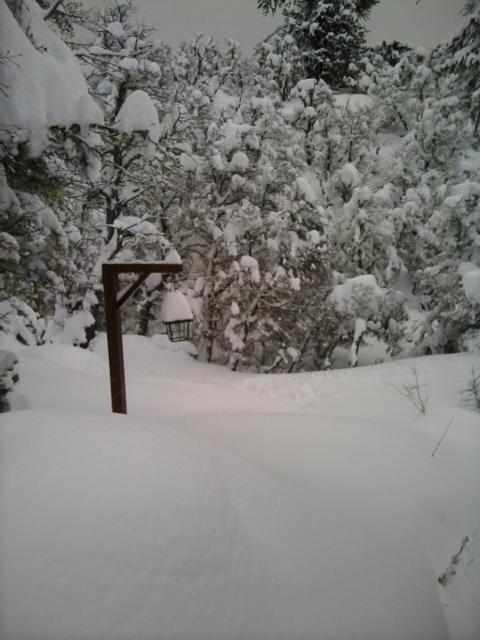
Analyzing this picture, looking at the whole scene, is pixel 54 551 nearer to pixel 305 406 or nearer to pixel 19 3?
pixel 19 3

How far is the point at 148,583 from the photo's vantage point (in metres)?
1.19

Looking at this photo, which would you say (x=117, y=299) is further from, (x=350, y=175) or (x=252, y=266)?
(x=350, y=175)

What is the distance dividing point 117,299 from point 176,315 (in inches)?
59.6

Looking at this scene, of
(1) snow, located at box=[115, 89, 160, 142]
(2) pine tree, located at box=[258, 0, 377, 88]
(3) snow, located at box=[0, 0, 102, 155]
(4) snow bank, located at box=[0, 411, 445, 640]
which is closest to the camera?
(4) snow bank, located at box=[0, 411, 445, 640]

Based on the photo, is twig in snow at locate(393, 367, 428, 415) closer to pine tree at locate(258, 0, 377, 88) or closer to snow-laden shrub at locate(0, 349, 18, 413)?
pine tree at locate(258, 0, 377, 88)

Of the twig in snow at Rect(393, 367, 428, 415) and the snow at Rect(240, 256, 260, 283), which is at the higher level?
the snow at Rect(240, 256, 260, 283)

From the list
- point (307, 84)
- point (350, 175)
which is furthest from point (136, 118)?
point (350, 175)

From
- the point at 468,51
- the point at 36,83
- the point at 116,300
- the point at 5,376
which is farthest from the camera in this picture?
the point at 468,51

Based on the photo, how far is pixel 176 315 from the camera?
14.5 ft

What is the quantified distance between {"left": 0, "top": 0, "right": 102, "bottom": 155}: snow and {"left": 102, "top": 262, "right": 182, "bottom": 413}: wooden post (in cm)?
96

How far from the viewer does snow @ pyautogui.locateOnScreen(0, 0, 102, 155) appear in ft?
6.31

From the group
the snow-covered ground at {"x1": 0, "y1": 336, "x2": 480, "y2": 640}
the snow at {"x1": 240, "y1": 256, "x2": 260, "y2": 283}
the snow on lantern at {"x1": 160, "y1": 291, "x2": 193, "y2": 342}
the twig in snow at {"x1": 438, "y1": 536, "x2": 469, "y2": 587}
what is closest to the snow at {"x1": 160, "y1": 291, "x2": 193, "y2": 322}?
the snow on lantern at {"x1": 160, "y1": 291, "x2": 193, "y2": 342}

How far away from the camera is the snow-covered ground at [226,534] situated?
44.8 inches

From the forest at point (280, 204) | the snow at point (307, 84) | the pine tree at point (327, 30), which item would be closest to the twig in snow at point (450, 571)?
the pine tree at point (327, 30)
